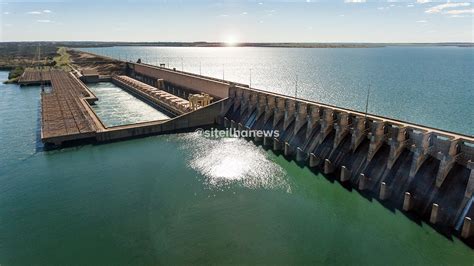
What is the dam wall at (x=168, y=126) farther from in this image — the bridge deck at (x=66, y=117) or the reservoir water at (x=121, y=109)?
the reservoir water at (x=121, y=109)

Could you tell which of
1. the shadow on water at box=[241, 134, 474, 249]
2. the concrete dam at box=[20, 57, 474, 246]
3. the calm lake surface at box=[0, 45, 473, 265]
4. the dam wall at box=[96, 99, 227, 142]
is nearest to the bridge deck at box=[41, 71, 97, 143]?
the concrete dam at box=[20, 57, 474, 246]

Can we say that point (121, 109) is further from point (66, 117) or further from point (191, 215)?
point (191, 215)

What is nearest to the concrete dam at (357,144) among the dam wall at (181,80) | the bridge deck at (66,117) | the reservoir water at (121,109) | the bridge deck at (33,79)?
the bridge deck at (66,117)

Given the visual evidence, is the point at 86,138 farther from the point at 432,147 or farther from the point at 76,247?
the point at 432,147

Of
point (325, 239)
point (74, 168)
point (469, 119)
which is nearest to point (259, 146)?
point (325, 239)

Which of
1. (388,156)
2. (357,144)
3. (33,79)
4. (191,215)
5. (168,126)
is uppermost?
(33,79)

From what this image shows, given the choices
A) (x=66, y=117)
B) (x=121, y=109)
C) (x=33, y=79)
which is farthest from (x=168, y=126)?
(x=33, y=79)

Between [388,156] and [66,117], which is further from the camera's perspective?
[66,117]

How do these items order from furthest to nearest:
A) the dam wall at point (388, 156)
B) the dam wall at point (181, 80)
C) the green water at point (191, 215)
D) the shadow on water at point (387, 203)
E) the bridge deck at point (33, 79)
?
the bridge deck at point (33, 79)
the dam wall at point (181, 80)
the dam wall at point (388, 156)
the shadow on water at point (387, 203)
the green water at point (191, 215)
